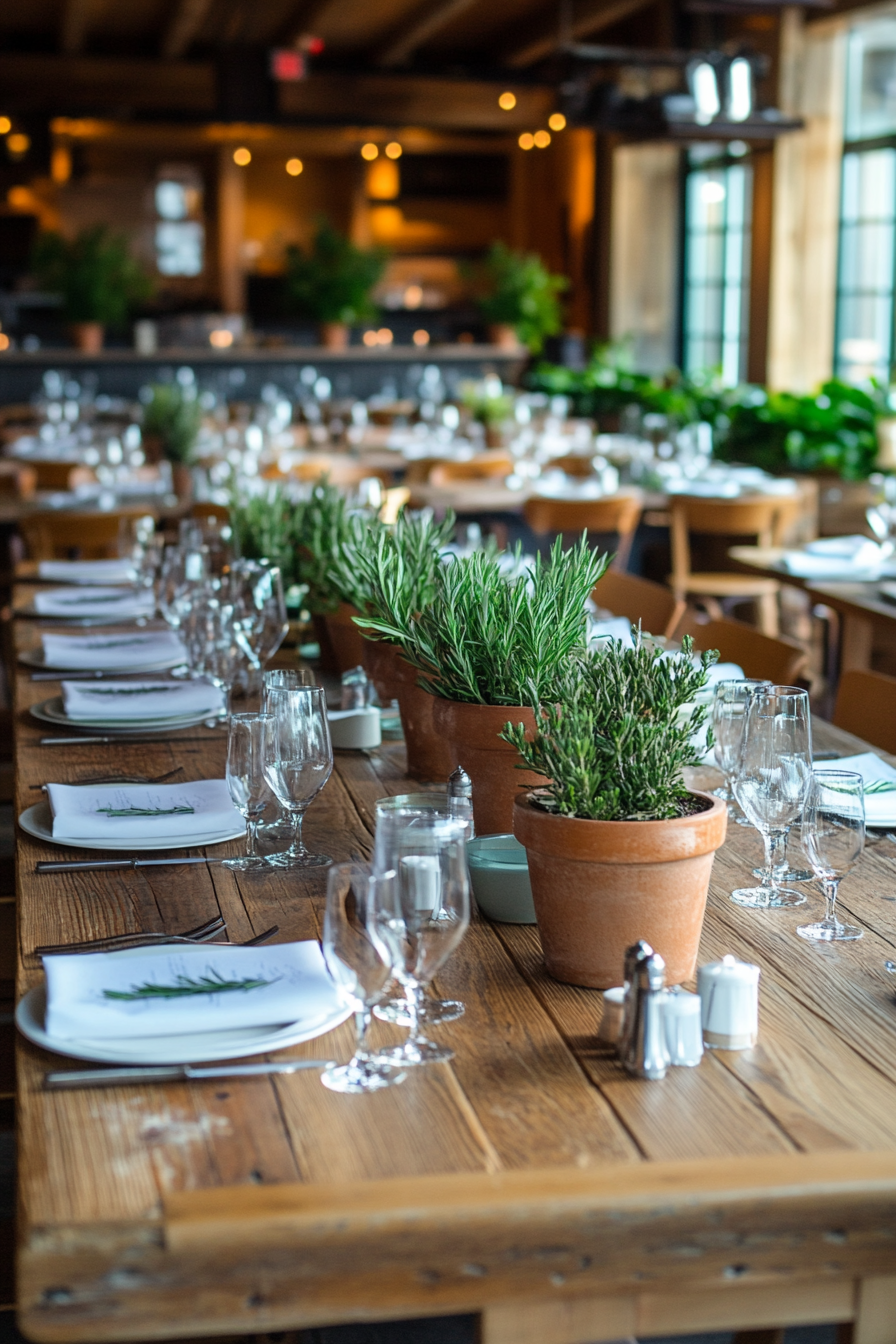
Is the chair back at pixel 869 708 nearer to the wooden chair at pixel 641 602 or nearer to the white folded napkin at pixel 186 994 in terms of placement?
the wooden chair at pixel 641 602

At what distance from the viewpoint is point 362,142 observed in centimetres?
1514

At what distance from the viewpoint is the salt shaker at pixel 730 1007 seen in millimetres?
1147

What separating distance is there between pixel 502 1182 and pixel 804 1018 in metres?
0.37

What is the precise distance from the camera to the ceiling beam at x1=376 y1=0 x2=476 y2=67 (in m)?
11.0

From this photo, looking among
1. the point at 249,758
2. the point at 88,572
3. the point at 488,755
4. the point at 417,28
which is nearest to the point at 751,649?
the point at 488,755

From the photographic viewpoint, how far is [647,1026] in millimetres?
1094

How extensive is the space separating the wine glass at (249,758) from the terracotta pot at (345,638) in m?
0.77

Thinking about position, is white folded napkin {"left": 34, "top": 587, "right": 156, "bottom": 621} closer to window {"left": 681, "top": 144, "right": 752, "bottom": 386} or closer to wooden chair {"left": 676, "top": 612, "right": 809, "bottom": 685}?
wooden chair {"left": 676, "top": 612, "right": 809, "bottom": 685}

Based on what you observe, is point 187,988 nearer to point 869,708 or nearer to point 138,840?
point 138,840

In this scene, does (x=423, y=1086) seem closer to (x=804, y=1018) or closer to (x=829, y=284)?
(x=804, y=1018)

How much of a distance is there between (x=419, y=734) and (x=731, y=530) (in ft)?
11.2

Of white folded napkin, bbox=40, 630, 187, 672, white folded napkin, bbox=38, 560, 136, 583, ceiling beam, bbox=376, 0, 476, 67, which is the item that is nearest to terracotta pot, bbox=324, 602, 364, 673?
white folded napkin, bbox=40, 630, 187, 672

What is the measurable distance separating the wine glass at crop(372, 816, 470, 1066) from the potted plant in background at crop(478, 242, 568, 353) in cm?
998

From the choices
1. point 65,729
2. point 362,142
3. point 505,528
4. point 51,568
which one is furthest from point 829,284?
point 65,729
